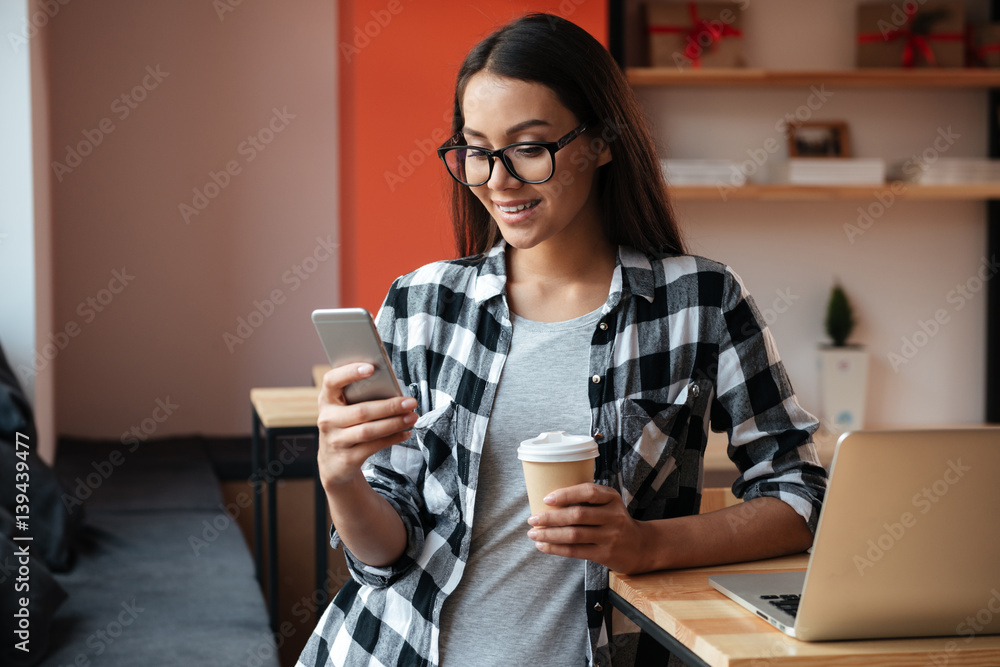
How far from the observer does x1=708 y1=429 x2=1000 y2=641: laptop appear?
0.76m

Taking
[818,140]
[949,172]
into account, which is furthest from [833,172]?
[949,172]

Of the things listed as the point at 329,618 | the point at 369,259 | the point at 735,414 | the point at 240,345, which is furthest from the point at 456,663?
the point at 240,345

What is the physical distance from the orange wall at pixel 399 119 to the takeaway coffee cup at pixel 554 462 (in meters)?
2.75

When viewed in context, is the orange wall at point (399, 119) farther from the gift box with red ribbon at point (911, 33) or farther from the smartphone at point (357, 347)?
the smartphone at point (357, 347)

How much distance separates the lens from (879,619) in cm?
81

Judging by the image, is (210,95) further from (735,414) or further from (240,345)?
(735,414)

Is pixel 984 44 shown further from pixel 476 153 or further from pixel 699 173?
pixel 476 153

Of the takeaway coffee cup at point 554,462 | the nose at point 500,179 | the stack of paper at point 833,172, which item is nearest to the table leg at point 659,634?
the takeaway coffee cup at point 554,462

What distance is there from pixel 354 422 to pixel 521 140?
41 centimetres

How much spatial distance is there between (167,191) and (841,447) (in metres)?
3.91

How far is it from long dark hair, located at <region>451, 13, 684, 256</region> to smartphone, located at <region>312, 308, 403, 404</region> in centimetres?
42

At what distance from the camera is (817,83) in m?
4.12

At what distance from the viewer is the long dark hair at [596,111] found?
3.81 ft

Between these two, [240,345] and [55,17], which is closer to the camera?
[55,17]
